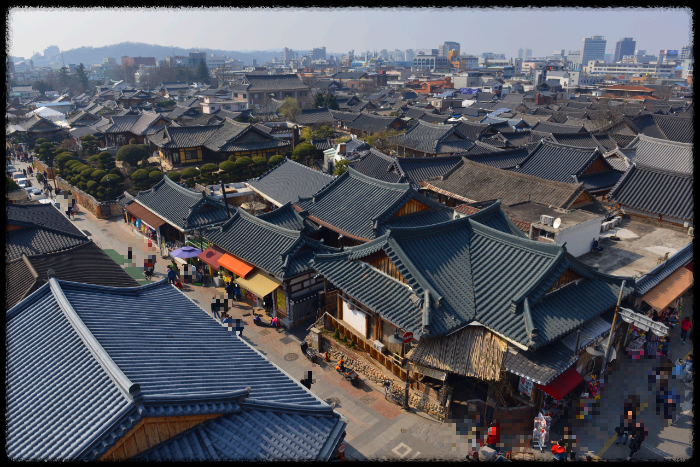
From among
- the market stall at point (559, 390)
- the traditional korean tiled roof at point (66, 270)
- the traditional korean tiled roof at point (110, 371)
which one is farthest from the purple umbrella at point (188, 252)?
the market stall at point (559, 390)

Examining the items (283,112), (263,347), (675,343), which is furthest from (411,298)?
(283,112)

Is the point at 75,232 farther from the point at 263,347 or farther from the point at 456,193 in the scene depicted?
the point at 456,193

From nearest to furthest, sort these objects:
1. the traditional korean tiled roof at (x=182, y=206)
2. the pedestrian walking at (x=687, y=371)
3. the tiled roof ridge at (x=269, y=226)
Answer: the pedestrian walking at (x=687, y=371), the tiled roof ridge at (x=269, y=226), the traditional korean tiled roof at (x=182, y=206)

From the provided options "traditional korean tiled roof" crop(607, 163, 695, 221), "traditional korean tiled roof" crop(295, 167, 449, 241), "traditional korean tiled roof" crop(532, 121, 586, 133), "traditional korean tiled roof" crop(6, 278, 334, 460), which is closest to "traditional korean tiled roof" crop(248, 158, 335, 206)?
"traditional korean tiled roof" crop(295, 167, 449, 241)

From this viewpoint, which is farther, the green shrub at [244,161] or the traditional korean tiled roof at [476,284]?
the green shrub at [244,161]

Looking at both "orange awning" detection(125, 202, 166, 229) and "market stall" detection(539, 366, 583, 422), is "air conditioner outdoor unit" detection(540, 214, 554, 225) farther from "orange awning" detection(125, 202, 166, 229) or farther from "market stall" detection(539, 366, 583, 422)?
"orange awning" detection(125, 202, 166, 229)

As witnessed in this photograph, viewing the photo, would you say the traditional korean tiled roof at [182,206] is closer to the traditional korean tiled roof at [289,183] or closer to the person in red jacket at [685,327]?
the traditional korean tiled roof at [289,183]
